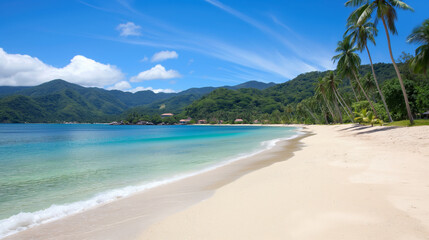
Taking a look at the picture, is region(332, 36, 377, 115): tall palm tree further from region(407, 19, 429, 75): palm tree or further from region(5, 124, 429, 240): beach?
region(5, 124, 429, 240): beach

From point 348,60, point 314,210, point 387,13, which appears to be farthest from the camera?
point 348,60

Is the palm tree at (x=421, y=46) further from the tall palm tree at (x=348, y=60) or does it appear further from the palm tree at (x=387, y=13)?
the tall palm tree at (x=348, y=60)

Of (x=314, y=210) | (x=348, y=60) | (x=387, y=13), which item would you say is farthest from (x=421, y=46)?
(x=314, y=210)

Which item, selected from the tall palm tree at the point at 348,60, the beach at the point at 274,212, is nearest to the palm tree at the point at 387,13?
the tall palm tree at the point at 348,60

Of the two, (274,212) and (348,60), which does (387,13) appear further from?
(274,212)

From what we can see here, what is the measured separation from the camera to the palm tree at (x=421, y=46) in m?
20.7

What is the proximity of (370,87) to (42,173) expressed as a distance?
6496 cm

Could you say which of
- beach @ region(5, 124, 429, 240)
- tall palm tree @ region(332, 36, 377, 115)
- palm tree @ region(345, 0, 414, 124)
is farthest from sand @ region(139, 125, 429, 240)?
tall palm tree @ region(332, 36, 377, 115)

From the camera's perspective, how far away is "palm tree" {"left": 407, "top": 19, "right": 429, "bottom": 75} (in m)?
20.7

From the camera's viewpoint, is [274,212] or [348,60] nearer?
[274,212]

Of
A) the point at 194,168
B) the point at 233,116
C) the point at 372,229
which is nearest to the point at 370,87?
the point at 194,168

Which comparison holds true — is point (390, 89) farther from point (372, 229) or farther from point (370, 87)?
point (372, 229)

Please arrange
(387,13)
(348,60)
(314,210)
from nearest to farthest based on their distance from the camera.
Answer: (314,210)
(387,13)
(348,60)

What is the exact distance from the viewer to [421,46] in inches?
837
